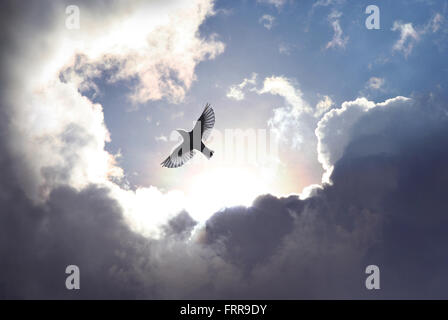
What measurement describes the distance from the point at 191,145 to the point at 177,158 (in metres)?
1.80

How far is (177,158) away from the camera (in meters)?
24.9

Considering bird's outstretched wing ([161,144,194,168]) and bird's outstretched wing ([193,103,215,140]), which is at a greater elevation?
bird's outstretched wing ([193,103,215,140])

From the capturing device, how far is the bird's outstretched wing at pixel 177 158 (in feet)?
81.1

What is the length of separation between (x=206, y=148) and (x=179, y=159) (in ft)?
8.99

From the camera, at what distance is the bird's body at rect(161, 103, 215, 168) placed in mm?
23734

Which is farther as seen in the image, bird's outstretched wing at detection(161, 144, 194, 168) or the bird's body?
bird's outstretched wing at detection(161, 144, 194, 168)

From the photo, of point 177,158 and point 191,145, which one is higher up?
point 191,145

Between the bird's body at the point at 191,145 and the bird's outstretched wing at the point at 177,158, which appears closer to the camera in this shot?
the bird's body at the point at 191,145

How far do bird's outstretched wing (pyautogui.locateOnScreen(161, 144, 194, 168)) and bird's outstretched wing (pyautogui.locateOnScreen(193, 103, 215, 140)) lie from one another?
2.24 metres

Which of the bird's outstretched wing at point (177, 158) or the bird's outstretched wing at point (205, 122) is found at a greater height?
the bird's outstretched wing at point (205, 122)

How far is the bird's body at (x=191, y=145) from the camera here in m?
23.7

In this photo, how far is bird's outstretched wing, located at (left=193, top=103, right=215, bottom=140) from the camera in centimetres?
2294
